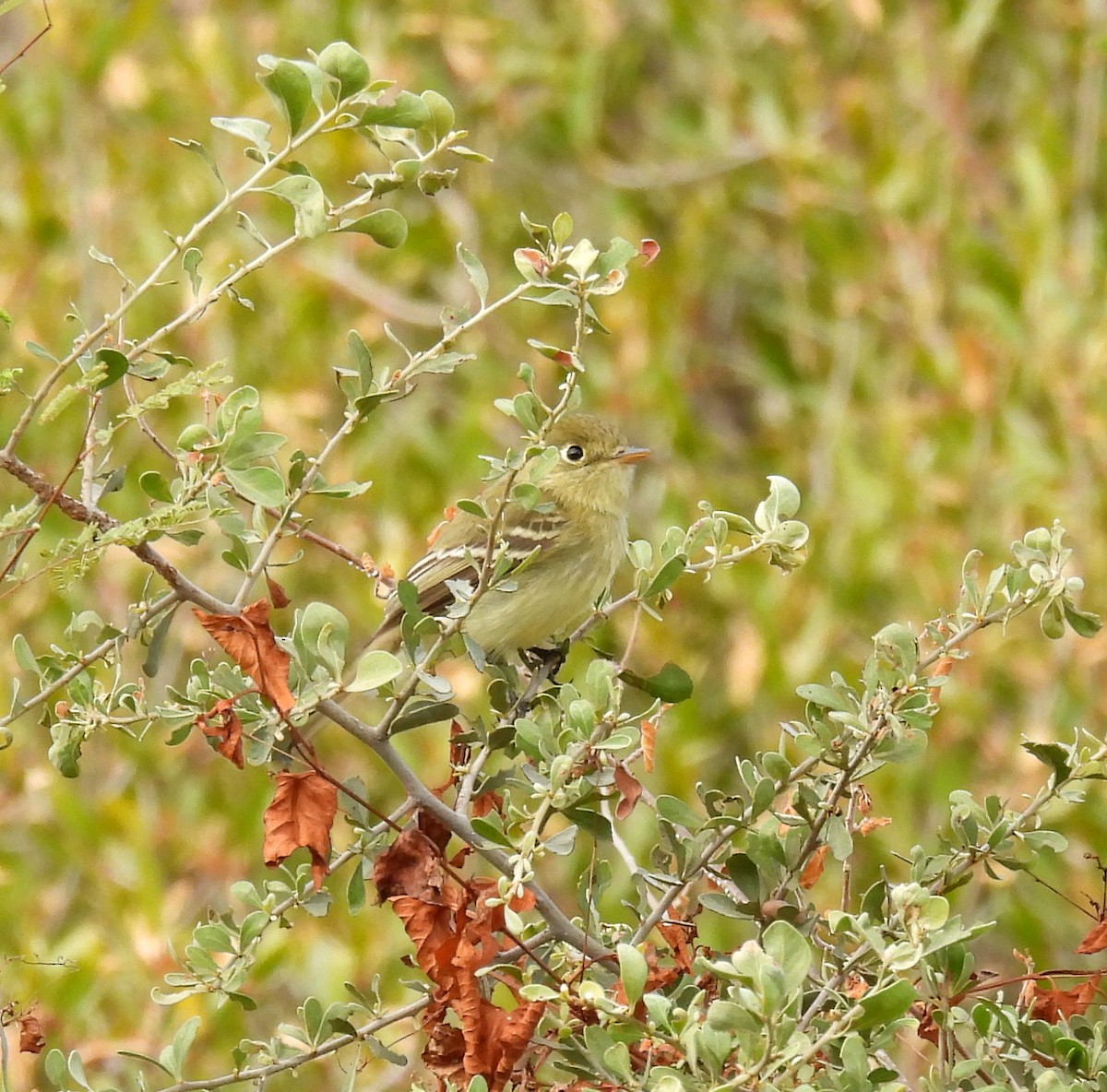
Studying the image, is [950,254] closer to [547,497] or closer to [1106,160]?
[1106,160]

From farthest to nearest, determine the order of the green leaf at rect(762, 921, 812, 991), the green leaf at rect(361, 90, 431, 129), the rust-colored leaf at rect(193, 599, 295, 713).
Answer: the green leaf at rect(361, 90, 431, 129) → the rust-colored leaf at rect(193, 599, 295, 713) → the green leaf at rect(762, 921, 812, 991)

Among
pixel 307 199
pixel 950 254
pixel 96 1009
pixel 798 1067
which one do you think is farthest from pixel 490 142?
pixel 798 1067

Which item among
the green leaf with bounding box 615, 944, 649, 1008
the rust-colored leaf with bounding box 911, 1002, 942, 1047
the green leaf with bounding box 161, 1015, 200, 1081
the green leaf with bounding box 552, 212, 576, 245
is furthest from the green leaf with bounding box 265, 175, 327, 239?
the rust-colored leaf with bounding box 911, 1002, 942, 1047

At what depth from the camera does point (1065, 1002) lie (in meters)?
2.28

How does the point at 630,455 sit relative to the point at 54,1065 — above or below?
below

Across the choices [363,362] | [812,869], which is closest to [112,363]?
[363,362]

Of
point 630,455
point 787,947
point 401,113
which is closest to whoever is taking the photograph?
point 787,947

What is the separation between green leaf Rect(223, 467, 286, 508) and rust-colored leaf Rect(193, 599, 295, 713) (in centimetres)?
18

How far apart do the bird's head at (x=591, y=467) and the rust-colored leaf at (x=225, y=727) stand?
2772 millimetres

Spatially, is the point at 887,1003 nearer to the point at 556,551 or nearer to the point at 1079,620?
the point at 1079,620

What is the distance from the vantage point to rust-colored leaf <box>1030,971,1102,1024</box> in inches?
89.4

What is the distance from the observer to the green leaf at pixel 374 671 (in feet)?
7.18

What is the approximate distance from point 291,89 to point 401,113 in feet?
0.48

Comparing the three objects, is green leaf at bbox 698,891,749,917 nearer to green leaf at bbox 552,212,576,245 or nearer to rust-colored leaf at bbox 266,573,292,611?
rust-colored leaf at bbox 266,573,292,611
